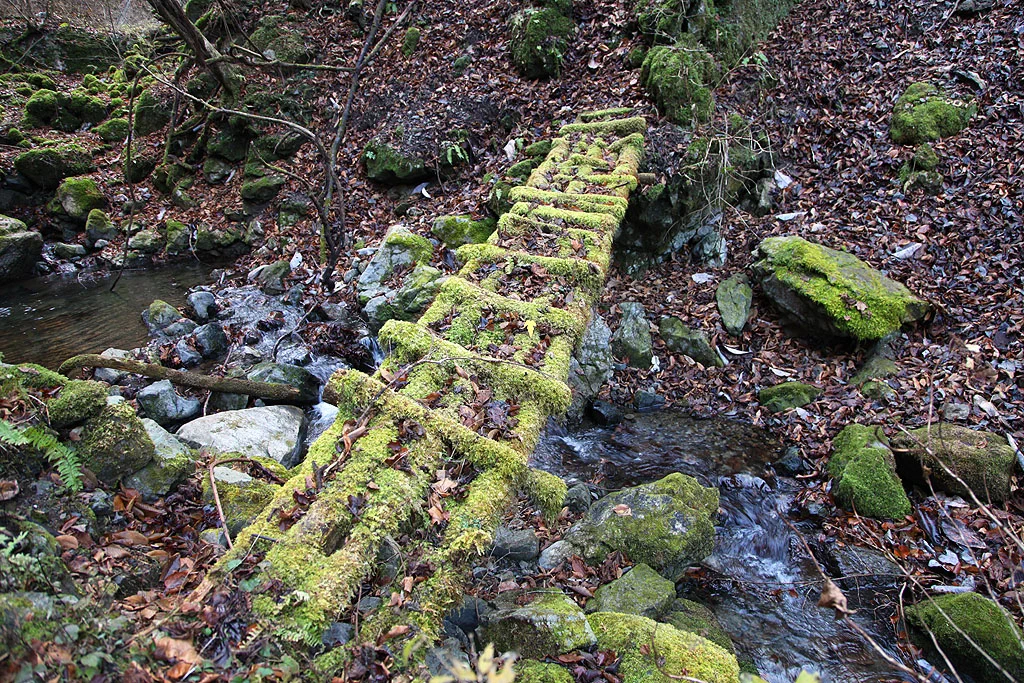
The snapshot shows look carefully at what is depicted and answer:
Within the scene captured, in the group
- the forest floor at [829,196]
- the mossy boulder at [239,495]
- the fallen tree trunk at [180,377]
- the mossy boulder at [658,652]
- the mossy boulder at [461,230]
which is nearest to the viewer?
the mossy boulder at [658,652]

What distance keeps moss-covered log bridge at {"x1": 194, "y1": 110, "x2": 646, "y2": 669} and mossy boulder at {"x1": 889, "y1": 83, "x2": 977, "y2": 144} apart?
226 inches

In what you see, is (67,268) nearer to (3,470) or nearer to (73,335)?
(73,335)

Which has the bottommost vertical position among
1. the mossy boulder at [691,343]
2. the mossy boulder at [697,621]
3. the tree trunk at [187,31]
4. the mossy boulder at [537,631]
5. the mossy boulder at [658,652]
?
the mossy boulder at [697,621]

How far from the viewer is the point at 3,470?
237 cm

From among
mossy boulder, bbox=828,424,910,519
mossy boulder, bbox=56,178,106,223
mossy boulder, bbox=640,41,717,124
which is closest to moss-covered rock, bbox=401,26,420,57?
mossy boulder, bbox=640,41,717,124

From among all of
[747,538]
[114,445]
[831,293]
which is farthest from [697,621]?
[831,293]

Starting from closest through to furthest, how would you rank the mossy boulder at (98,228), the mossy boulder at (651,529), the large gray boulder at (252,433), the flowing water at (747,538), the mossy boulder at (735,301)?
the flowing water at (747,538) → the mossy boulder at (651,529) → the large gray boulder at (252,433) → the mossy boulder at (735,301) → the mossy boulder at (98,228)

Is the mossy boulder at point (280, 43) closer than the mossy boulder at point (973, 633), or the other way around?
the mossy boulder at point (973, 633)

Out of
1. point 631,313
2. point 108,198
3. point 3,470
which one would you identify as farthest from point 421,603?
point 108,198

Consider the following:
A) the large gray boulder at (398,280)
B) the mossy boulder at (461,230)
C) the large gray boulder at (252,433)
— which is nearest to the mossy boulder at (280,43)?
Result: the large gray boulder at (398,280)

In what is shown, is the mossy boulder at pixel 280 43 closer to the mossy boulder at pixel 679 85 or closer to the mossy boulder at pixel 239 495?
the mossy boulder at pixel 679 85

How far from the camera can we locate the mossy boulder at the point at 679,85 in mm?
7492

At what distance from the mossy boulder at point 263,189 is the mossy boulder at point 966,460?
1008 centimetres

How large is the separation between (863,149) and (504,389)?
7346mm
